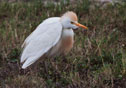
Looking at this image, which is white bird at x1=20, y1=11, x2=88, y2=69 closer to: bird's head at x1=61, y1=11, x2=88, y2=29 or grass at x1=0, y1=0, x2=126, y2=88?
bird's head at x1=61, y1=11, x2=88, y2=29

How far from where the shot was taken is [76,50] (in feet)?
15.9

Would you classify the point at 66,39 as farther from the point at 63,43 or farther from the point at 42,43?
the point at 42,43

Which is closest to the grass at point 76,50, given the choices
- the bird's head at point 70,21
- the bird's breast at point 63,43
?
the bird's breast at point 63,43

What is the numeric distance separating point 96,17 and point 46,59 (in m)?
1.68

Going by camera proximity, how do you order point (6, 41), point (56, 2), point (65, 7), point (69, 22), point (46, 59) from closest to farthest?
point (69, 22) < point (46, 59) < point (6, 41) < point (65, 7) < point (56, 2)

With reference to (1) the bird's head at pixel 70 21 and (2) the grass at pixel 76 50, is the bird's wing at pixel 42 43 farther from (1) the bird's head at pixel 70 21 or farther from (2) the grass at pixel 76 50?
(2) the grass at pixel 76 50

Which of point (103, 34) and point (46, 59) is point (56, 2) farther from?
point (46, 59)

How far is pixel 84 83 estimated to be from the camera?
4.04 meters

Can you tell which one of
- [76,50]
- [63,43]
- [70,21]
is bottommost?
[76,50]

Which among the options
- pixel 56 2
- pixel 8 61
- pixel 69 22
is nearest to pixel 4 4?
pixel 56 2

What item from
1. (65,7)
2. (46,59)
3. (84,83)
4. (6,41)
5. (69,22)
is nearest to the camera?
(84,83)

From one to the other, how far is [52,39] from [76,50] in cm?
63

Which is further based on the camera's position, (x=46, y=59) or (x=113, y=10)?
(x=113, y=10)

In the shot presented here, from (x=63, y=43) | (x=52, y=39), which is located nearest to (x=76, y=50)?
(x=63, y=43)
